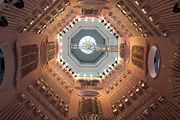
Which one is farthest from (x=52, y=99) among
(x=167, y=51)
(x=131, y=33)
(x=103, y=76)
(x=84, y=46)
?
(x=84, y=46)

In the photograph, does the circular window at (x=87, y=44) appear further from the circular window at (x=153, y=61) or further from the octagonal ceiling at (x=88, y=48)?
the circular window at (x=153, y=61)

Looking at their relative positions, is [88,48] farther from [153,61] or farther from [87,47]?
[153,61]

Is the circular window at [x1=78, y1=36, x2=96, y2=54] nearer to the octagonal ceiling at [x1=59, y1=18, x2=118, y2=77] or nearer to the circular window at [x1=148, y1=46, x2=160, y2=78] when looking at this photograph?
the octagonal ceiling at [x1=59, y1=18, x2=118, y2=77]

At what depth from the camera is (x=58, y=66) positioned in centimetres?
3428

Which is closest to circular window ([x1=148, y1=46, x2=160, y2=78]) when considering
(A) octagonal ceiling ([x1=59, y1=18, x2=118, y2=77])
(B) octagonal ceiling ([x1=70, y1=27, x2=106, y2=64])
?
(A) octagonal ceiling ([x1=59, y1=18, x2=118, y2=77])

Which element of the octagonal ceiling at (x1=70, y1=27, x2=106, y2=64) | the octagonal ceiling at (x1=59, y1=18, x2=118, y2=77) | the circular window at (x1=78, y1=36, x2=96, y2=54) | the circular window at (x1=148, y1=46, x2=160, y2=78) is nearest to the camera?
the circular window at (x1=148, y1=46, x2=160, y2=78)

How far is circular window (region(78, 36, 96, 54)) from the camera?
139 ft

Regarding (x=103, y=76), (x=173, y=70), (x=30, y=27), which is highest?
(x=30, y=27)

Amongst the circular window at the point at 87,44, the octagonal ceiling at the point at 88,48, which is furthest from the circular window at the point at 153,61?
the octagonal ceiling at the point at 88,48

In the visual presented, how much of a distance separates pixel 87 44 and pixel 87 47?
0.60 metres

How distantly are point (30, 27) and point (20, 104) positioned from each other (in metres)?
4.16

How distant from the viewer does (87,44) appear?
143 ft

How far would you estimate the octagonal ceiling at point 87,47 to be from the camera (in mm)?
A: 40812

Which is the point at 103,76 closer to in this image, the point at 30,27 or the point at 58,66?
the point at 58,66
